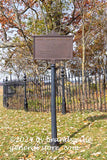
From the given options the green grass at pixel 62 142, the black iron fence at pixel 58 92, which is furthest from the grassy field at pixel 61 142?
the black iron fence at pixel 58 92

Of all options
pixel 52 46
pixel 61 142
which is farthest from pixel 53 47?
pixel 61 142

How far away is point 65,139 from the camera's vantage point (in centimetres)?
432

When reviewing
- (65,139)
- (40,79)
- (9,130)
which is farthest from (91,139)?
(40,79)

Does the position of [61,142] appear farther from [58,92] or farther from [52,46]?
[58,92]

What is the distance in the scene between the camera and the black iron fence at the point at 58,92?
730 cm

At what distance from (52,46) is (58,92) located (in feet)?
19.4

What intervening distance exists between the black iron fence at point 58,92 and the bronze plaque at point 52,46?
3.34 meters

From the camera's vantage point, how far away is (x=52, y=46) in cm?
382

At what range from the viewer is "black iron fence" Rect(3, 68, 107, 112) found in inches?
287

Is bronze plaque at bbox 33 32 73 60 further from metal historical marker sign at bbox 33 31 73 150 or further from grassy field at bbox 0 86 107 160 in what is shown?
grassy field at bbox 0 86 107 160

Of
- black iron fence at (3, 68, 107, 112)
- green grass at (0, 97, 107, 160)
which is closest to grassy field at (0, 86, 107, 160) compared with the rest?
green grass at (0, 97, 107, 160)

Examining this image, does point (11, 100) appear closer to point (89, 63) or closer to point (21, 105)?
point (21, 105)

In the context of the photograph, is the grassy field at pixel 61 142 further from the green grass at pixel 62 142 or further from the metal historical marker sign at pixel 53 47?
the metal historical marker sign at pixel 53 47

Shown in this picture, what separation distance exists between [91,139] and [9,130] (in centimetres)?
322
